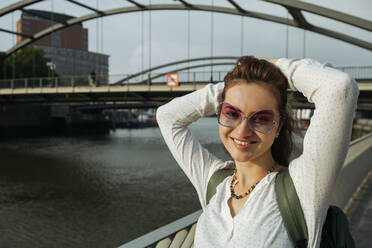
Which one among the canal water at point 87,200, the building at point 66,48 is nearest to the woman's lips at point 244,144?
the canal water at point 87,200

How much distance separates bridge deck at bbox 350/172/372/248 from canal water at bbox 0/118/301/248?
17.2 ft

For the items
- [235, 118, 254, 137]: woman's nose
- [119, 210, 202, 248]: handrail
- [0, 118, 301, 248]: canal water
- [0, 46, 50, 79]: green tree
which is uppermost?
[0, 46, 50, 79]: green tree

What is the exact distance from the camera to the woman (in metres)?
1.12

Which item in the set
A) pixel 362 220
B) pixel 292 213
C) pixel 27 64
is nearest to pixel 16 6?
pixel 27 64

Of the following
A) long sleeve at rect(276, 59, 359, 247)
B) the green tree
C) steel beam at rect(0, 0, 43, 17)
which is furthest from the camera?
the green tree

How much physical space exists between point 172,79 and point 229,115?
60.9ft

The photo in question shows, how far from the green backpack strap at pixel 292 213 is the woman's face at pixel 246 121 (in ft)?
0.55

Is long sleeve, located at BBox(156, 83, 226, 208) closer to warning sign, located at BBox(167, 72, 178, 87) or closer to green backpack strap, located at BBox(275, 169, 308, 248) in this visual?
green backpack strap, located at BBox(275, 169, 308, 248)

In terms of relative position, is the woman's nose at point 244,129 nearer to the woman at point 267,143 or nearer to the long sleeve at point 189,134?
the woman at point 267,143

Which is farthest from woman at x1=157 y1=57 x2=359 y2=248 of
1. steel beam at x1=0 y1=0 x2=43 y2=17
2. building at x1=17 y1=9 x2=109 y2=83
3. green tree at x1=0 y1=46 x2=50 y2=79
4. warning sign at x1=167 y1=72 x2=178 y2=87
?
building at x1=17 y1=9 x2=109 y2=83

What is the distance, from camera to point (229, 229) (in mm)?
1271

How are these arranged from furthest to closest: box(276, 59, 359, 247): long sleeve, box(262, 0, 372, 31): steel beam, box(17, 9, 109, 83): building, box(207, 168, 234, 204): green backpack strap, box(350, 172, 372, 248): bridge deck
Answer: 1. box(17, 9, 109, 83): building
2. box(262, 0, 372, 31): steel beam
3. box(350, 172, 372, 248): bridge deck
4. box(207, 168, 234, 204): green backpack strap
5. box(276, 59, 359, 247): long sleeve

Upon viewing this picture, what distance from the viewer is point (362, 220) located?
4.21 m

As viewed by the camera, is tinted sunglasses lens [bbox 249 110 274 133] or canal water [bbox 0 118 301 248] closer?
tinted sunglasses lens [bbox 249 110 274 133]
